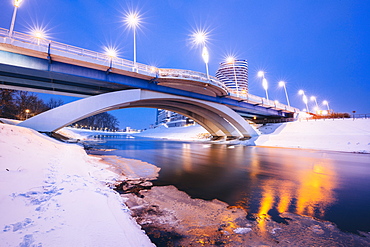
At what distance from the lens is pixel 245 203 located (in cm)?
402

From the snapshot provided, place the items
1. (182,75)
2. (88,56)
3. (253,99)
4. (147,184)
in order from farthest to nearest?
(253,99) < (182,75) < (88,56) < (147,184)

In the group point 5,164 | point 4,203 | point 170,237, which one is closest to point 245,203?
point 170,237

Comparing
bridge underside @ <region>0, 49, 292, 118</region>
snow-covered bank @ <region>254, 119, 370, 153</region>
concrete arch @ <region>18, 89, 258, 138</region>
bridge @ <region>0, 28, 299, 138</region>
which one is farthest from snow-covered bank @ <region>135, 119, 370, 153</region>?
Answer: bridge underside @ <region>0, 49, 292, 118</region>

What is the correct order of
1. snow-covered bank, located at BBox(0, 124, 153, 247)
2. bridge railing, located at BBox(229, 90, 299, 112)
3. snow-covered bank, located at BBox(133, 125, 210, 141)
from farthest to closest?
1. snow-covered bank, located at BBox(133, 125, 210, 141)
2. bridge railing, located at BBox(229, 90, 299, 112)
3. snow-covered bank, located at BBox(0, 124, 153, 247)

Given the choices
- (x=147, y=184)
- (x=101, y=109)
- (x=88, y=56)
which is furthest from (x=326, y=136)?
(x=88, y=56)

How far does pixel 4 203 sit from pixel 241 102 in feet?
126

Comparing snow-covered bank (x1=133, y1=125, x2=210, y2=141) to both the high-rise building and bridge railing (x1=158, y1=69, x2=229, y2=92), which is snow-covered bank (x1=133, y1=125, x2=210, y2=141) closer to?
bridge railing (x1=158, y1=69, x2=229, y2=92)

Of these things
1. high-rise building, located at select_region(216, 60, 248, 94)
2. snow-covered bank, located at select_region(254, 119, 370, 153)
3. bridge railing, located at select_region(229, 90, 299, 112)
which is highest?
high-rise building, located at select_region(216, 60, 248, 94)

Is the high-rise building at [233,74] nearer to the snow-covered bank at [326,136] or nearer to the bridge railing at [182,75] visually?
the snow-covered bank at [326,136]

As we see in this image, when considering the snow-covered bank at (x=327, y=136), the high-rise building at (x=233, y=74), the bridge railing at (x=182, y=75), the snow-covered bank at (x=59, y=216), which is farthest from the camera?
the high-rise building at (x=233, y=74)

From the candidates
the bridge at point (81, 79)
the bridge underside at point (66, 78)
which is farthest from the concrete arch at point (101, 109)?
the bridge underside at point (66, 78)

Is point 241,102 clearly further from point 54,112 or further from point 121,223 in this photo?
point 121,223

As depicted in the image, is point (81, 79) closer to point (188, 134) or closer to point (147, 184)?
point (147, 184)

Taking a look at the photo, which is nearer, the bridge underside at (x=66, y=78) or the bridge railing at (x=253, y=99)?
the bridge underside at (x=66, y=78)
